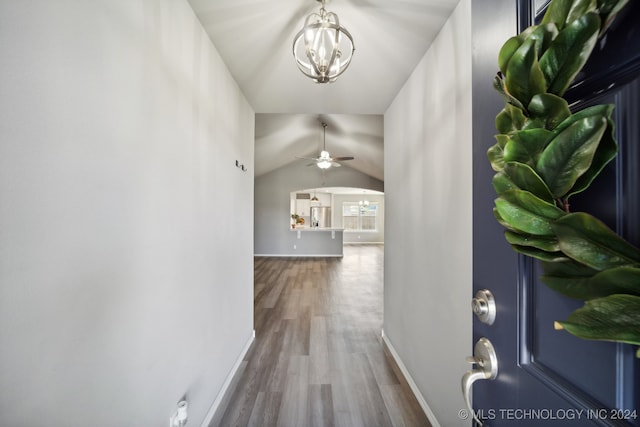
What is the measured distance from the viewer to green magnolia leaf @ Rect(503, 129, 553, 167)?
371 millimetres

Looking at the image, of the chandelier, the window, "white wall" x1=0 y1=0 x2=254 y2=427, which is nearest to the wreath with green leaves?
the chandelier

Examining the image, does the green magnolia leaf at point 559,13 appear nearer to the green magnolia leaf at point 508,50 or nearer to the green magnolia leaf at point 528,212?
the green magnolia leaf at point 508,50

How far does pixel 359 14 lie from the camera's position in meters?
1.40

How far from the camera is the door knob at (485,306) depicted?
59 cm

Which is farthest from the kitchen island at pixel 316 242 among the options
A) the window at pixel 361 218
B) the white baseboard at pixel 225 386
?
the white baseboard at pixel 225 386

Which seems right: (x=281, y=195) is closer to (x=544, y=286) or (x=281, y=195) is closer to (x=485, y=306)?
(x=485, y=306)

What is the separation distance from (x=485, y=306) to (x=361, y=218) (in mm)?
12060

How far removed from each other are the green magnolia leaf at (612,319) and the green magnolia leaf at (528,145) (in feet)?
0.68

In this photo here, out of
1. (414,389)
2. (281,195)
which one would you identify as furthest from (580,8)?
(281,195)

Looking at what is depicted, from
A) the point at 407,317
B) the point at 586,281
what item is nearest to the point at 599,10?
the point at 586,281

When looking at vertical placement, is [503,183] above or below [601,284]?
above

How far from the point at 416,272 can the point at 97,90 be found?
6.51ft

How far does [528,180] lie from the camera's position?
0.38 meters

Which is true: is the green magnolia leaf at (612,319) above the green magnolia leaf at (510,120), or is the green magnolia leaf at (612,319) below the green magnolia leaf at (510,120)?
below
